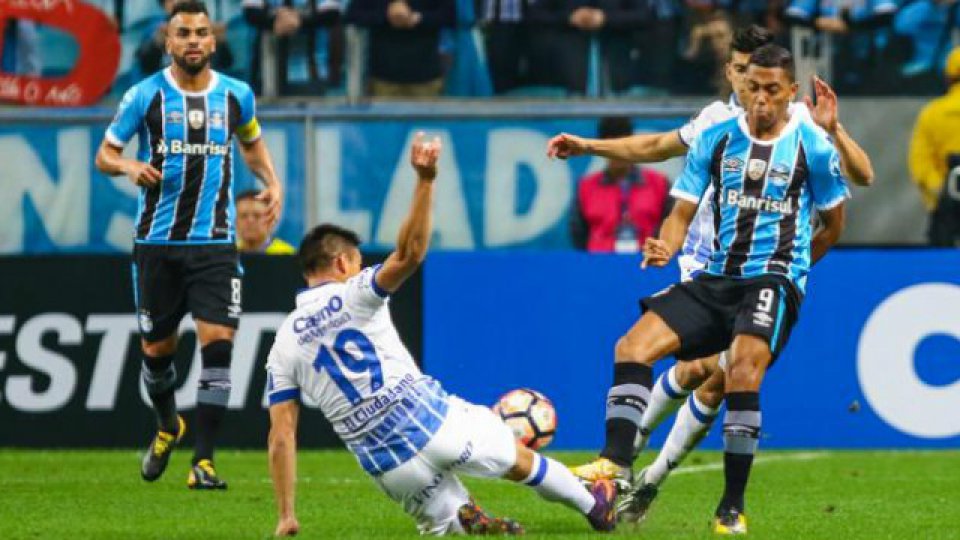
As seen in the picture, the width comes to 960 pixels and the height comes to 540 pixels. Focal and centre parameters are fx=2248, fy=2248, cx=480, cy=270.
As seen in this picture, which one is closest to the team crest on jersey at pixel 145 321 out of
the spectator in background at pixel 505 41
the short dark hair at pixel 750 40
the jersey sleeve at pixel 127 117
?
the jersey sleeve at pixel 127 117

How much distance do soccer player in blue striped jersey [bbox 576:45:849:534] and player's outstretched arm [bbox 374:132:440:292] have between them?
4.76 feet

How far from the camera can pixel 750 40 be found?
1021 centimetres

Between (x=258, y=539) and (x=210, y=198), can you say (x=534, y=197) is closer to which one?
(x=210, y=198)

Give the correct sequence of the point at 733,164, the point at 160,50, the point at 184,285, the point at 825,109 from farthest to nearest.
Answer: the point at 160,50 < the point at 184,285 < the point at 825,109 < the point at 733,164

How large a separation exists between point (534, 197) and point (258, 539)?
7.44 m

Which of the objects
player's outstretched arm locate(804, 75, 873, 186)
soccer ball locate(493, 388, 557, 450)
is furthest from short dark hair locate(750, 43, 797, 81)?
soccer ball locate(493, 388, 557, 450)

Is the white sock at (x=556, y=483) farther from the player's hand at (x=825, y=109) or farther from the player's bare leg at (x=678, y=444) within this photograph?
the player's hand at (x=825, y=109)

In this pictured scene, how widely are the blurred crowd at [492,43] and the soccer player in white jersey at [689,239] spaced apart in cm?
560

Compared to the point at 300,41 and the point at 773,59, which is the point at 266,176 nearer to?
the point at 773,59

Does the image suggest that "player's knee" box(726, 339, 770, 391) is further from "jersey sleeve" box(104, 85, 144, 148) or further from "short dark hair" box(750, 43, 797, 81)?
"jersey sleeve" box(104, 85, 144, 148)

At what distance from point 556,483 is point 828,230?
1.99 m

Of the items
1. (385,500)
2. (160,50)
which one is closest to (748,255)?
(385,500)

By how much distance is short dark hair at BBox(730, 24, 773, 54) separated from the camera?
10172 mm

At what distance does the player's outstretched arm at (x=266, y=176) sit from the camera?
12008mm
